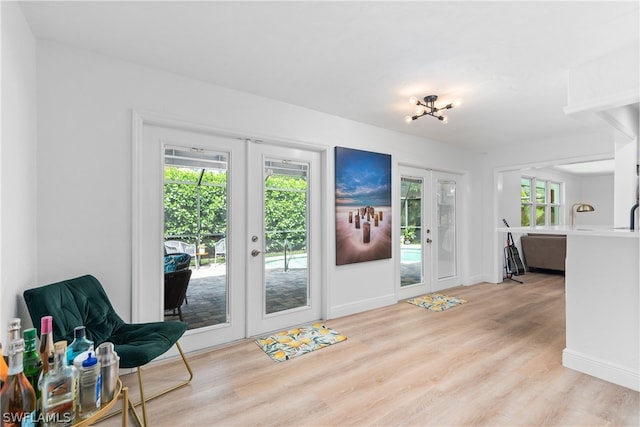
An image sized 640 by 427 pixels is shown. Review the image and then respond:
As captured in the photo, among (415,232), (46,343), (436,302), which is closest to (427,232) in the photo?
(415,232)

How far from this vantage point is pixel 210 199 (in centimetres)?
297

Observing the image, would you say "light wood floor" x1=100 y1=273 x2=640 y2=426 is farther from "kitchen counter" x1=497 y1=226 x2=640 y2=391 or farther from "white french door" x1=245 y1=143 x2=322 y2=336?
"white french door" x1=245 y1=143 x2=322 y2=336

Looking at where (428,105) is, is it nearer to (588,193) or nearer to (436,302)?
(436,302)

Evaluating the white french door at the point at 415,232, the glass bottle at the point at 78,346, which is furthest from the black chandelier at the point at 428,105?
the glass bottle at the point at 78,346

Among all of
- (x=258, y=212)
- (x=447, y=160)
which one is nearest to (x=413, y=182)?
(x=447, y=160)

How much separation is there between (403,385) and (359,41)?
2.51 m

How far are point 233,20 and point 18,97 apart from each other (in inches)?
51.1

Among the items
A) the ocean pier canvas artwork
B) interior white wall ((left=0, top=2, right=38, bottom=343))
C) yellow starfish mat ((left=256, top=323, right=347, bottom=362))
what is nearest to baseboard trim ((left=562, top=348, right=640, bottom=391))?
yellow starfish mat ((left=256, top=323, right=347, bottom=362))

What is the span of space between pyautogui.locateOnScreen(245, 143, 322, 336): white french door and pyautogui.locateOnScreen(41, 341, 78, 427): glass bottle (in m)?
2.02

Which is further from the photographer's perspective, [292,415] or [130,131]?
[130,131]

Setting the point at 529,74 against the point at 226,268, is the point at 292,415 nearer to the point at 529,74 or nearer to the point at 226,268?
the point at 226,268

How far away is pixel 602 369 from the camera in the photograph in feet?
7.79

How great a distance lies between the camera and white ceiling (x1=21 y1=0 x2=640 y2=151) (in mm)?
1859

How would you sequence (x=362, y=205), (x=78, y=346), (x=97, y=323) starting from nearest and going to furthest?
1. (x=78, y=346)
2. (x=97, y=323)
3. (x=362, y=205)
